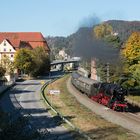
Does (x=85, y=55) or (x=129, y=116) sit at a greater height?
(x=85, y=55)

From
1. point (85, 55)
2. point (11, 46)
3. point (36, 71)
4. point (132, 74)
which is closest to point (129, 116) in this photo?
point (132, 74)

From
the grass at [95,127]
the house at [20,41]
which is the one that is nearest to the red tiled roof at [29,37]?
the house at [20,41]

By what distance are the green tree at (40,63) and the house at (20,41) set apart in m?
21.5

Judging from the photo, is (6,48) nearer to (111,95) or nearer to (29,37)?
(29,37)

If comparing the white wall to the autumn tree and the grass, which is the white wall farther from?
the grass

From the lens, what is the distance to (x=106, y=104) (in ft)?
157

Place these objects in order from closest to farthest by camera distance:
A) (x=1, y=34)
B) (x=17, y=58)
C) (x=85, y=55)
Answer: (x=85, y=55)
(x=17, y=58)
(x=1, y=34)

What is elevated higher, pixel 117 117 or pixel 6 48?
pixel 6 48

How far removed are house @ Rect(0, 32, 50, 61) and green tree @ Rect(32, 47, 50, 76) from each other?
21.5 meters

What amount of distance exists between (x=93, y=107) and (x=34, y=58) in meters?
79.8

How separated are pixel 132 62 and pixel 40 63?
60.1 metres

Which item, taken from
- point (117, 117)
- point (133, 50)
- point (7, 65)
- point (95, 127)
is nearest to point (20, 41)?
point (7, 65)

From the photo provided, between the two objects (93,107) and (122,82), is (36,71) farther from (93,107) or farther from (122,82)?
(93,107)

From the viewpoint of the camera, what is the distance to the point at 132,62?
72500 mm
